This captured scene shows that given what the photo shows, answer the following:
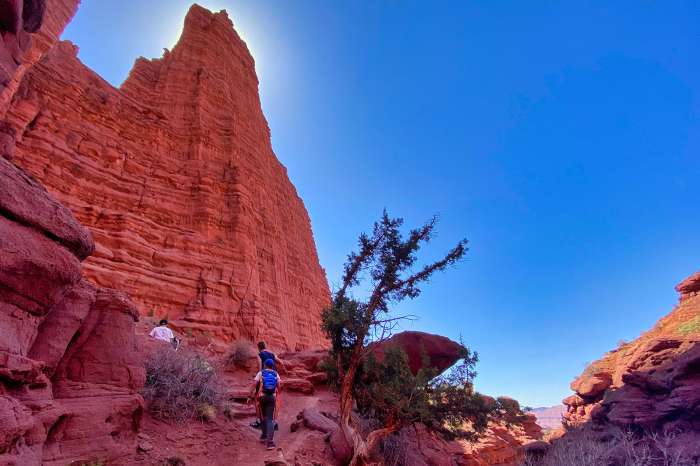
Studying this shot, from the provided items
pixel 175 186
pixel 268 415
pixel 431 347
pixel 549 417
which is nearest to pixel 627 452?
pixel 431 347

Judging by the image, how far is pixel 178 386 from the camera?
7.75 meters

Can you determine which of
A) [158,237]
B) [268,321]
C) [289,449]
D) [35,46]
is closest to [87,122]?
[35,46]

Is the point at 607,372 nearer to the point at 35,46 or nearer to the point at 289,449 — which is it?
the point at 289,449

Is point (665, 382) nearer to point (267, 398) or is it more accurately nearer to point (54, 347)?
point (267, 398)

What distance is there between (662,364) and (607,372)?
32.8 feet

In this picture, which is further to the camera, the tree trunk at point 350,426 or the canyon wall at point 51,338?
the tree trunk at point 350,426

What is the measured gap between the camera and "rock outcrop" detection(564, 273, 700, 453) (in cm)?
1358

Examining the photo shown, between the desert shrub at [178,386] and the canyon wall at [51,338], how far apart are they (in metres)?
1.08

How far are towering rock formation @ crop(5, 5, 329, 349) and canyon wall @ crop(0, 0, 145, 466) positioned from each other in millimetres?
13066

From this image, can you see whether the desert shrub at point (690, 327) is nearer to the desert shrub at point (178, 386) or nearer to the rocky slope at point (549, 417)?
the desert shrub at point (178, 386)

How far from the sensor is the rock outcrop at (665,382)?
1358cm

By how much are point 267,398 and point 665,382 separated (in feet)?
51.2

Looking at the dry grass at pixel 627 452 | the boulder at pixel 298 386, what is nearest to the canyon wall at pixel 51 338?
the boulder at pixel 298 386

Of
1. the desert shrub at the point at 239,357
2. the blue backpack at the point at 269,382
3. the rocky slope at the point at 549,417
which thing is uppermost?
the desert shrub at the point at 239,357
